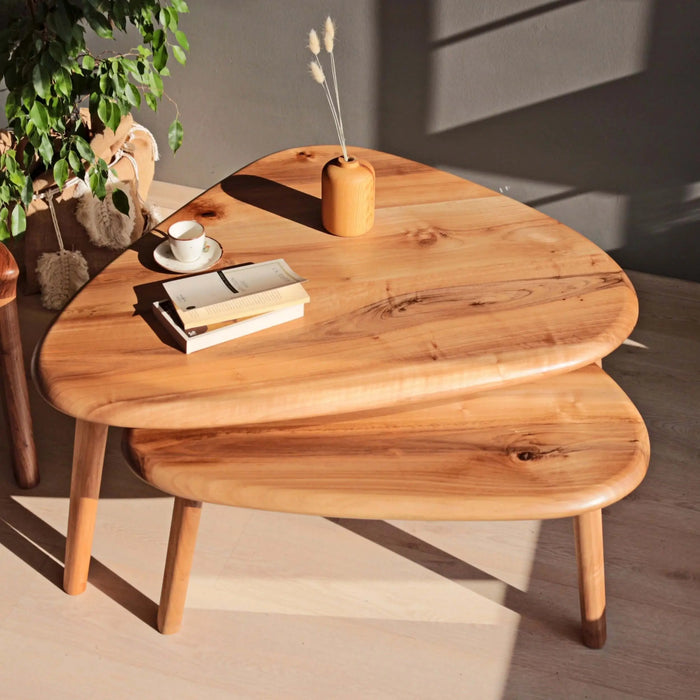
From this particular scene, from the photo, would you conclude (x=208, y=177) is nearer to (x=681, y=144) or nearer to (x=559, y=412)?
(x=681, y=144)

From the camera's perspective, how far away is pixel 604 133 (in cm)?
240

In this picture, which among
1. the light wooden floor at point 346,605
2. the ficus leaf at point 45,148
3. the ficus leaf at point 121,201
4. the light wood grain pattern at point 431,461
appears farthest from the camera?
the ficus leaf at point 121,201

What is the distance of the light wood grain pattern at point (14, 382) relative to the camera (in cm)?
165

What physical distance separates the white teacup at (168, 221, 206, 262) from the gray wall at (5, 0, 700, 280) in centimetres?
117

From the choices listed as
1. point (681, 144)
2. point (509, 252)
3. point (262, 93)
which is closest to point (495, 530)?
point (509, 252)

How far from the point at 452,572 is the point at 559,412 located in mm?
497

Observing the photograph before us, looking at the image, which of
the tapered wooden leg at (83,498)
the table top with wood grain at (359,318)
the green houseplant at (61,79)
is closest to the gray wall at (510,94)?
the green houseplant at (61,79)

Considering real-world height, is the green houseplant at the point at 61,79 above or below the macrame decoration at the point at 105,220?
above

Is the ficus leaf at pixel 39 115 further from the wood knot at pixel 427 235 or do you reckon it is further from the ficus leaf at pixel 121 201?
the wood knot at pixel 427 235

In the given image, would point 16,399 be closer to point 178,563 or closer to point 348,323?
point 178,563

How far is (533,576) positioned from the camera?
174 cm

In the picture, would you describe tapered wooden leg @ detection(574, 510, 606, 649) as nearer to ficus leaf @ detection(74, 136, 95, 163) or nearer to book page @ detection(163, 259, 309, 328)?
book page @ detection(163, 259, 309, 328)

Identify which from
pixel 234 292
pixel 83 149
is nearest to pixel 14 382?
pixel 234 292

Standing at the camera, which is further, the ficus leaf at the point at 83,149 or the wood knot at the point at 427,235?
the ficus leaf at the point at 83,149
